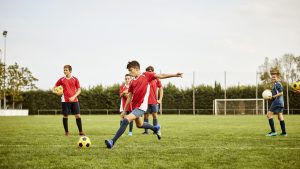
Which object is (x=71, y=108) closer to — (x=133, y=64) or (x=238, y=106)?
(x=133, y=64)

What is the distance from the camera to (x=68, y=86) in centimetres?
1241

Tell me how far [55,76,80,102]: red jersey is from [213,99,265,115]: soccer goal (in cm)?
3626

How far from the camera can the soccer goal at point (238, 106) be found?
4616cm

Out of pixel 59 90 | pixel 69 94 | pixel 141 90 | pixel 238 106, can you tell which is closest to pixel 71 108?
pixel 69 94

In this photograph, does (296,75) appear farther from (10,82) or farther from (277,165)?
(277,165)

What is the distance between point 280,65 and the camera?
212 ft

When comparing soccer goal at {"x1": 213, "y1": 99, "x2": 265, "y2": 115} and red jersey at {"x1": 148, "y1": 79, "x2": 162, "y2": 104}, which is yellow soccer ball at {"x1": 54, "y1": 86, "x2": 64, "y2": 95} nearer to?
red jersey at {"x1": 148, "y1": 79, "x2": 162, "y2": 104}

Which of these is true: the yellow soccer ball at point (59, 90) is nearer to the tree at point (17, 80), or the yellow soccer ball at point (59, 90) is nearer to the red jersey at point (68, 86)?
the red jersey at point (68, 86)

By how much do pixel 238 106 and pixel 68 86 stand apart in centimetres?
3828

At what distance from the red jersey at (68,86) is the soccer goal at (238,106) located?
3626cm

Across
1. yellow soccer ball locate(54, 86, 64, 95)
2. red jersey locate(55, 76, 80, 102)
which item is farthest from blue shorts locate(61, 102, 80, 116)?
yellow soccer ball locate(54, 86, 64, 95)

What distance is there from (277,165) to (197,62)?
155 feet

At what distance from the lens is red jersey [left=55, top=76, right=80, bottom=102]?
12.3m

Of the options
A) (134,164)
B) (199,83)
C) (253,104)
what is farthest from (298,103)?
(134,164)
